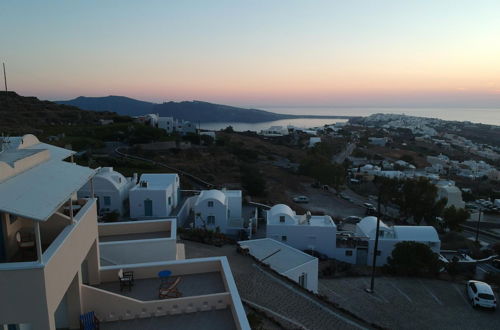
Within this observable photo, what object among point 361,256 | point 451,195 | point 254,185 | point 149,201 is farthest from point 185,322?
point 451,195

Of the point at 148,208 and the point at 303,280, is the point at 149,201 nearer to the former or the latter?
the point at 148,208

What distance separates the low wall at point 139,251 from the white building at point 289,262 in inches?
225

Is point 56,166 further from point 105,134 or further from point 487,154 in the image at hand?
point 487,154

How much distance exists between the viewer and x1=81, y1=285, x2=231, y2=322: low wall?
7465 mm

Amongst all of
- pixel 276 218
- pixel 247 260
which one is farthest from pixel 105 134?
pixel 247 260

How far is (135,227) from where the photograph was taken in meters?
12.0

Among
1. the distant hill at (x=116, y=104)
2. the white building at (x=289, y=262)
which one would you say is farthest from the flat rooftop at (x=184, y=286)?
the distant hill at (x=116, y=104)

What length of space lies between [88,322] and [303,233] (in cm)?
1450

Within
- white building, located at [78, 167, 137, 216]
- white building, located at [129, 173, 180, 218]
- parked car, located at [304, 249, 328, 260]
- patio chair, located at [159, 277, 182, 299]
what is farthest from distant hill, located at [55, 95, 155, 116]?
patio chair, located at [159, 277, 182, 299]

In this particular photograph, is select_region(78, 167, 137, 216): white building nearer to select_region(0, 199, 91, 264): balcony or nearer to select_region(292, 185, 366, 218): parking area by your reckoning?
select_region(0, 199, 91, 264): balcony

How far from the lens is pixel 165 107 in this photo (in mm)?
186500

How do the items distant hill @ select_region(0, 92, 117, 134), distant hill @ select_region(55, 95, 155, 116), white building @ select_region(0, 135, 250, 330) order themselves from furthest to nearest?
distant hill @ select_region(55, 95, 155, 116) < distant hill @ select_region(0, 92, 117, 134) < white building @ select_region(0, 135, 250, 330)

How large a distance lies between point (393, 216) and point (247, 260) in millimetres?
21319

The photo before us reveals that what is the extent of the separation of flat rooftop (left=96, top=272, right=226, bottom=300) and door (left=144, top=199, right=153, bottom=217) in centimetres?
1261
